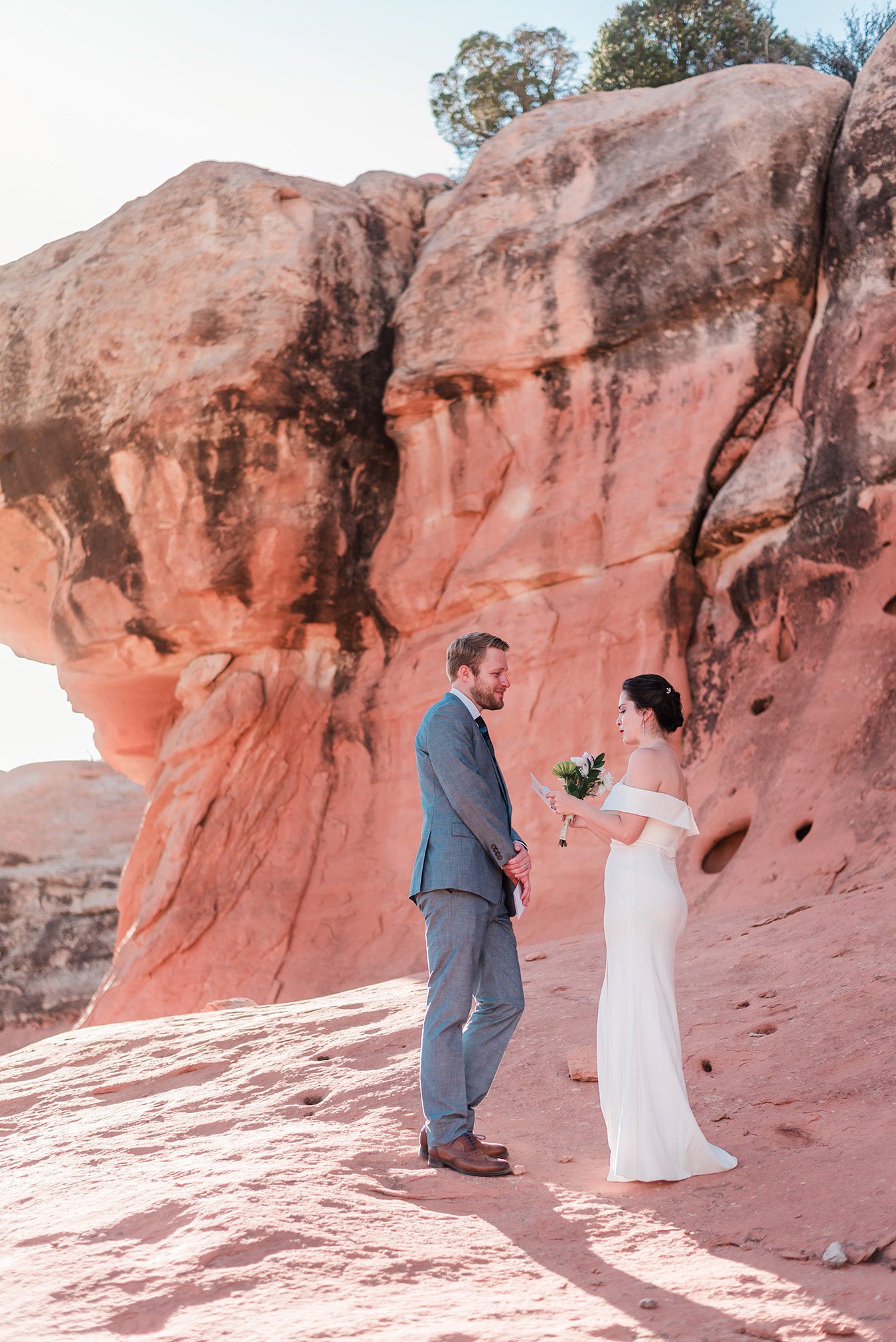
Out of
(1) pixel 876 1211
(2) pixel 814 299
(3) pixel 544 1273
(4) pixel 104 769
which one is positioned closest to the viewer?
(3) pixel 544 1273

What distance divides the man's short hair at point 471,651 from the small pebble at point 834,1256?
2148mm

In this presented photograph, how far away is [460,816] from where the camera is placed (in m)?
4.25

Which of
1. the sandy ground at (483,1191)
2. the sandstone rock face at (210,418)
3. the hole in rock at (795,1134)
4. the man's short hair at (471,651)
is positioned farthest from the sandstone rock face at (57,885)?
the hole in rock at (795,1134)

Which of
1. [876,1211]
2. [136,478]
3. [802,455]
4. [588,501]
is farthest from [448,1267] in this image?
[136,478]

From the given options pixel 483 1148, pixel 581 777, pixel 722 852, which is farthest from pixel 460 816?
pixel 722 852

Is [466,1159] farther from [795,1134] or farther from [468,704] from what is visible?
[468,704]

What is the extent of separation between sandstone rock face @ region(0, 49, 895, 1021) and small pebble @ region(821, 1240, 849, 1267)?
Answer: 6671 mm

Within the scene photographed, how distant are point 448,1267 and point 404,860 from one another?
353 inches

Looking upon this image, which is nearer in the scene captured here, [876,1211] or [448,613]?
[876,1211]

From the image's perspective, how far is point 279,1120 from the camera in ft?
16.0

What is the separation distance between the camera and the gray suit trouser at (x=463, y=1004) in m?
4.02

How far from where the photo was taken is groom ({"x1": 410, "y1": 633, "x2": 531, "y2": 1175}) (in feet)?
13.3

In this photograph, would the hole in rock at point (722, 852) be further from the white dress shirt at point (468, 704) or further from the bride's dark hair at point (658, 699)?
the white dress shirt at point (468, 704)

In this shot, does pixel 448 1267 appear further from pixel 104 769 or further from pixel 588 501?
pixel 104 769
